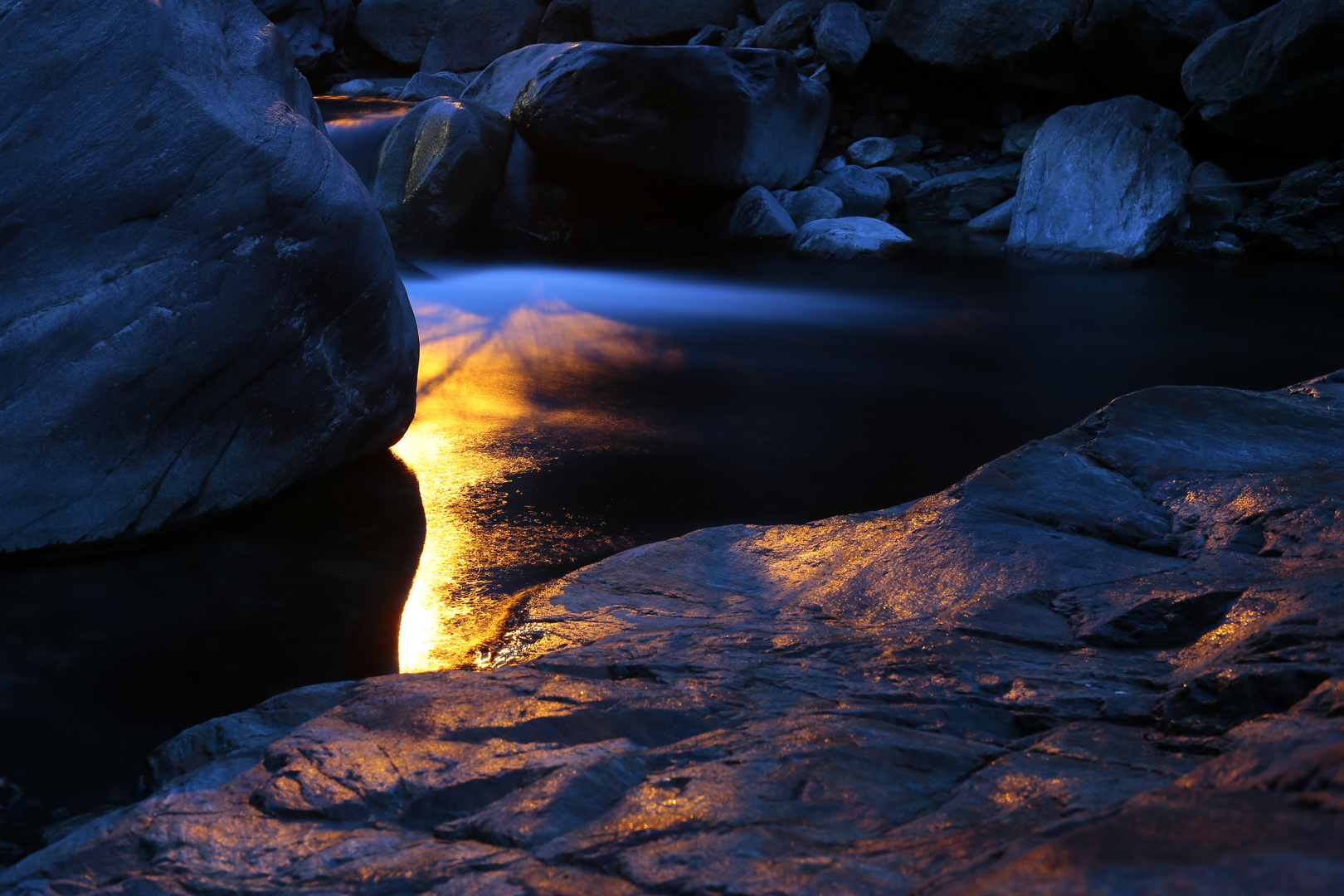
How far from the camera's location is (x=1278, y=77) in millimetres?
9773

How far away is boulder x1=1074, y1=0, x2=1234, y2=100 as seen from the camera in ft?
36.2

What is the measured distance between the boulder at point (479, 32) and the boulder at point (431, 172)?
32.2 feet

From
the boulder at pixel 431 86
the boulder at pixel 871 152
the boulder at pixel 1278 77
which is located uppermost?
the boulder at pixel 1278 77

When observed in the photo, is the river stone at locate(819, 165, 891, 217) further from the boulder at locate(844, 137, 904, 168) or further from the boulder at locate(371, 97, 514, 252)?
the boulder at locate(371, 97, 514, 252)

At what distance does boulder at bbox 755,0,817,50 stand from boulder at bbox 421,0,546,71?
17.0ft

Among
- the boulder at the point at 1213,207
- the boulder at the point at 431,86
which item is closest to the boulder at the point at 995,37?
the boulder at the point at 1213,207

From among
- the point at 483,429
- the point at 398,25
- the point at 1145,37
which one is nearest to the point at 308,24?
the point at 398,25

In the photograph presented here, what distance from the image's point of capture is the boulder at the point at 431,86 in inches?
501

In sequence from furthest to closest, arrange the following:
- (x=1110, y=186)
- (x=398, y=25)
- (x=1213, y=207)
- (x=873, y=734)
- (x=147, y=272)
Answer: (x=398, y=25), (x=1213, y=207), (x=1110, y=186), (x=147, y=272), (x=873, y=734)

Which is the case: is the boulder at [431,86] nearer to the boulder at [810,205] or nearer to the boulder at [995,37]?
the boulder at [810,205]

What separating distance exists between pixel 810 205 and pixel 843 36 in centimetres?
368

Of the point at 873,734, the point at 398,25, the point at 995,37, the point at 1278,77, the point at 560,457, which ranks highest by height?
the point at 398,25

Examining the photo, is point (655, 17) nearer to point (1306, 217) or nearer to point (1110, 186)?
point (1110, 186)

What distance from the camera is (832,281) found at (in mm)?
8688
